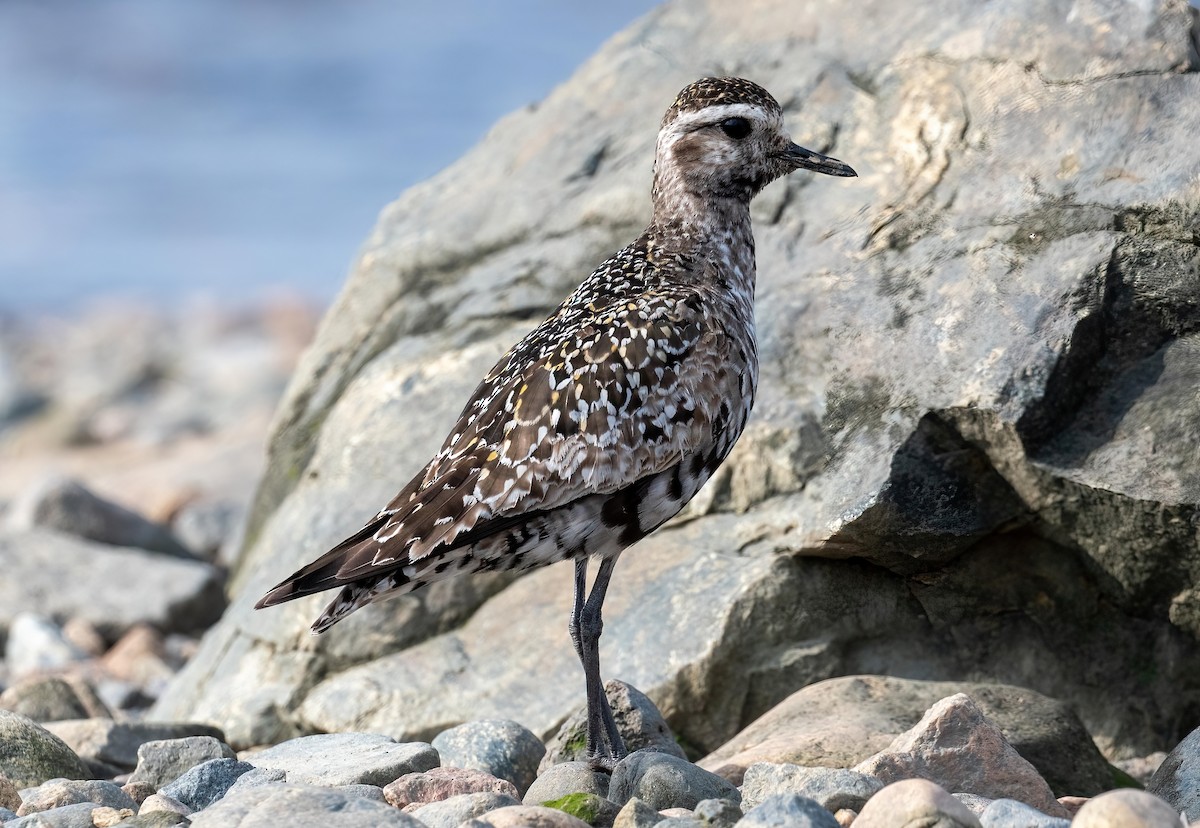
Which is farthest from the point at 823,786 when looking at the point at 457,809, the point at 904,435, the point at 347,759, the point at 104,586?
the point at 104,586

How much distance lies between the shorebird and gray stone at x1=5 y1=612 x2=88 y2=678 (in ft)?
18.1

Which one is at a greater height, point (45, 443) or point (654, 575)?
point (45, 443)

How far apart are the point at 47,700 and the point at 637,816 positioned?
4920 mm

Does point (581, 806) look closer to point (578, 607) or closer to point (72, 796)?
point (578, 607)

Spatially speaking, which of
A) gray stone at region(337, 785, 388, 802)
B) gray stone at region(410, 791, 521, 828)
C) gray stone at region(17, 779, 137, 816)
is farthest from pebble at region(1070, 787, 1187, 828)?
gray stone at region(17, 779, 137, 816)

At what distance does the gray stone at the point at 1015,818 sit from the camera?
201 inches

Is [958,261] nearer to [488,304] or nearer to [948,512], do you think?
[948,512]

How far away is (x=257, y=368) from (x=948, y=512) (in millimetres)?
31183

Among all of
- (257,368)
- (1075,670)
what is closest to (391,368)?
(1075,670)

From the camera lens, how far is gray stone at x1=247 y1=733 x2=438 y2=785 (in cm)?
626

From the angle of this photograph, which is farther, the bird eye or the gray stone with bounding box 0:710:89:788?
the bird eye

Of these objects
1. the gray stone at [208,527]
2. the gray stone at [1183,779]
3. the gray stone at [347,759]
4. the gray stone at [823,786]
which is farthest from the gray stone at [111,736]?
the gray stone at [208,527]

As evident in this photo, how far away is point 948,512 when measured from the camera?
748 cm

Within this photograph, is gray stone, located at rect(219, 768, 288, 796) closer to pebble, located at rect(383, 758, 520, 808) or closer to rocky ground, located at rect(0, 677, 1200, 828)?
rocky ground, located at rect(0, 677, 1200, 828)
